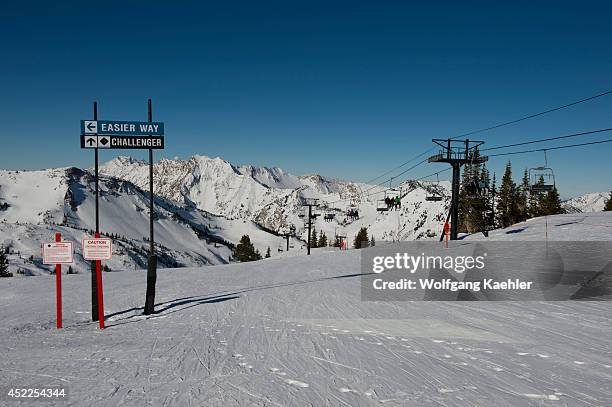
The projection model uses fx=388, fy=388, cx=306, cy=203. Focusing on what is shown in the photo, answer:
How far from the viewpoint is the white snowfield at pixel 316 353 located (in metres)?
4.80

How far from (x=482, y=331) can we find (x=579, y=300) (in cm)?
570

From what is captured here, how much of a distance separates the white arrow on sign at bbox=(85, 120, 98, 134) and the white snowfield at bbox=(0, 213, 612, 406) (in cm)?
A: 482

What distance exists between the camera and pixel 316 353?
6.53 metres

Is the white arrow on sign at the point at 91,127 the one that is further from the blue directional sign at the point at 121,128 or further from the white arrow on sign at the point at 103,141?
the white arrow on sign at the point at 103,141

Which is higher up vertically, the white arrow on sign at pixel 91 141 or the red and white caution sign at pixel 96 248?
the white arrow on sign at pixel 91 141

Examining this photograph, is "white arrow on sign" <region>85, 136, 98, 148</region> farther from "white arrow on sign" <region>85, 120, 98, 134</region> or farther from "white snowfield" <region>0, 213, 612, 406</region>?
"white snowfield" <region>0, 213, 612, 406</region>

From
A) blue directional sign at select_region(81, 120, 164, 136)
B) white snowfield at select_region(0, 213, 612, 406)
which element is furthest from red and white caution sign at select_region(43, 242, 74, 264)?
blue directional sign at select_region(81, 120, 164, 136)

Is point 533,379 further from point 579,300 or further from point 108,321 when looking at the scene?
point 108,321

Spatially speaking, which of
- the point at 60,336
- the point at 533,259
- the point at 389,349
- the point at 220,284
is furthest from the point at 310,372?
the point at 533,259

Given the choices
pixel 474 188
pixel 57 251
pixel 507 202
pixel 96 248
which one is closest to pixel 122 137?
pixel 96 248

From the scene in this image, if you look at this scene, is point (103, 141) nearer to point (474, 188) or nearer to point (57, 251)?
point (57, 251)

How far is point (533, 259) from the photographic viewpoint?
62.0 feet

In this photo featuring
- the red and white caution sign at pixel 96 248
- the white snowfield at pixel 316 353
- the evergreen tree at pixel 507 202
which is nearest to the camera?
the white snowfield at pixel 316 353

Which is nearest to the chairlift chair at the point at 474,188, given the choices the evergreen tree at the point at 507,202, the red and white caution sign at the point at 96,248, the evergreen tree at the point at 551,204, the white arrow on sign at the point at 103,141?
the white arrow on sign at the point at 103,141
